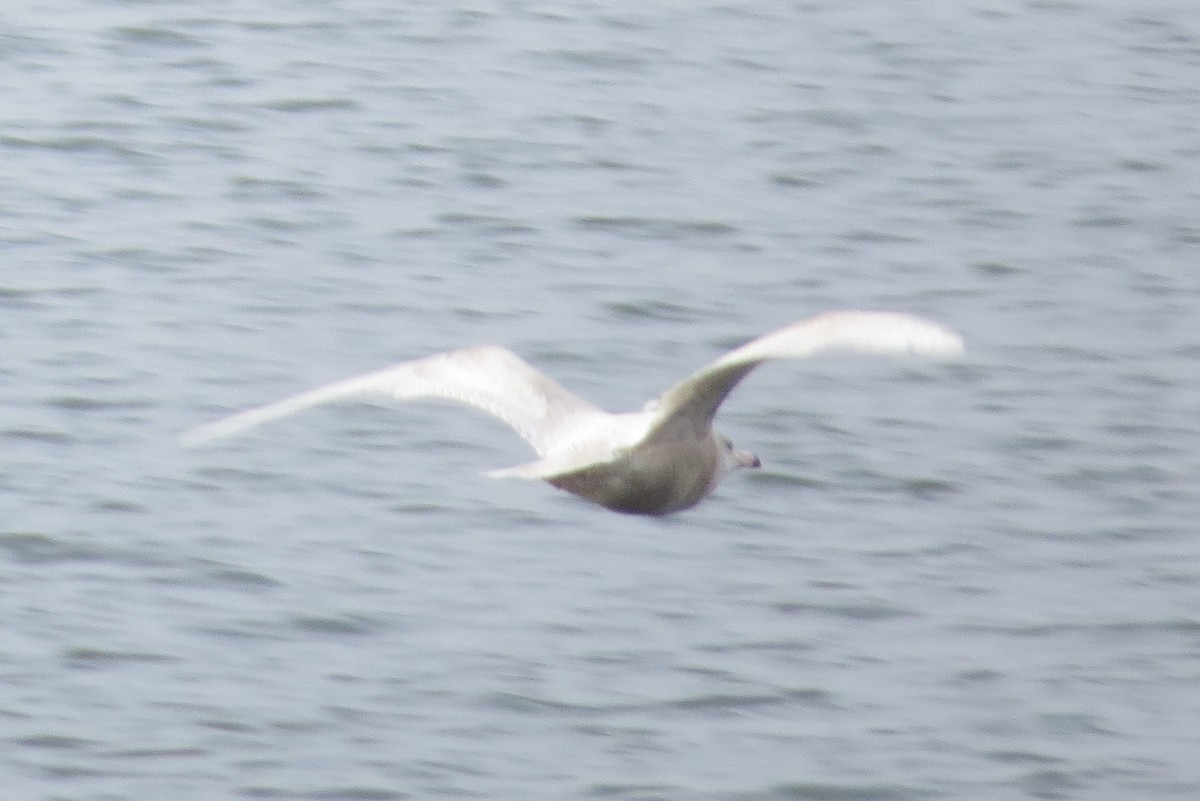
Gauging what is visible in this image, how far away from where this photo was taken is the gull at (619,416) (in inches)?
213

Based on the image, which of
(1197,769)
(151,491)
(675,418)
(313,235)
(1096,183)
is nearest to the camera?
(675,418)

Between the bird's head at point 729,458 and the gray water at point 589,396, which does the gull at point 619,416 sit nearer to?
the bird's head at point 729,458

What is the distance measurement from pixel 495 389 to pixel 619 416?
39 centimetres

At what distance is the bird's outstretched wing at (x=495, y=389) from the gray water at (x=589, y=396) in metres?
1.43

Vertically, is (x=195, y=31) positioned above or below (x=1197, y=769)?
above

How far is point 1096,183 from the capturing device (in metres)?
13.1

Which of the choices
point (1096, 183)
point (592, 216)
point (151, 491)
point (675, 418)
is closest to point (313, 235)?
point (592, 216)

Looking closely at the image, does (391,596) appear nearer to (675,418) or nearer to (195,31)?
(675,418)

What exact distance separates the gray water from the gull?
4.73ft

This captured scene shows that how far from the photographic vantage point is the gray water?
7.79 m

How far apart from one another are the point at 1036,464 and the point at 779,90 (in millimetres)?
4589

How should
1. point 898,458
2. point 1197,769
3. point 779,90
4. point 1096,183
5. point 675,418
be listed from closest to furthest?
point 675,418 < point 1197,769 < point 898,458 < point 1096,183 < point 779,90

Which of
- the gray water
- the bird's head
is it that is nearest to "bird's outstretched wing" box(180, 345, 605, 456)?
the bird's head

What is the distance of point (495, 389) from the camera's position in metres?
6.39
